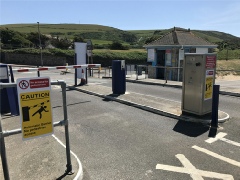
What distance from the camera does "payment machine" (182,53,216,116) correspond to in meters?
7.18

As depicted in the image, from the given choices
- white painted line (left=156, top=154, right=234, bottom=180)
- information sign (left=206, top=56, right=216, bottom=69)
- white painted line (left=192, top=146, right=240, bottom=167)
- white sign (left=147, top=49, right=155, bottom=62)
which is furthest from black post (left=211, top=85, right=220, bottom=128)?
white sign (left=147, top=49, right=155, bottom=62)

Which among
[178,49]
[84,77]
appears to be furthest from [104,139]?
[178,49]

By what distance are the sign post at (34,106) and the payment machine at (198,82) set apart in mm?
4757

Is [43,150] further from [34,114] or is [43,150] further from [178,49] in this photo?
[178,49]

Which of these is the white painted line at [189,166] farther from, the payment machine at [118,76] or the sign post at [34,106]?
the payment machine at [118,76]

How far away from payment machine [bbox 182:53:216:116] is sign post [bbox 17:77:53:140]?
4757 millimetres

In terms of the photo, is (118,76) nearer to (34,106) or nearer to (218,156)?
(218,156)

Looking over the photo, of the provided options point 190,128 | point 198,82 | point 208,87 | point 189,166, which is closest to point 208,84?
point 208,87

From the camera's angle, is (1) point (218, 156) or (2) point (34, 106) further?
(1) point (218, 156)

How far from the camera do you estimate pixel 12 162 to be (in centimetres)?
488

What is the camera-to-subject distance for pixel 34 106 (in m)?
3.85

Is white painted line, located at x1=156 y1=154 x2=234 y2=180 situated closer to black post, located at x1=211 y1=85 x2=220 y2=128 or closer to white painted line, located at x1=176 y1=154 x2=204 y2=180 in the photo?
white painted line, located at x1=176 y1=154 x2=204 y2=180

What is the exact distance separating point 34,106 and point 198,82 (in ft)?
16.5

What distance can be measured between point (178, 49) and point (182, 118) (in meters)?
13.6
